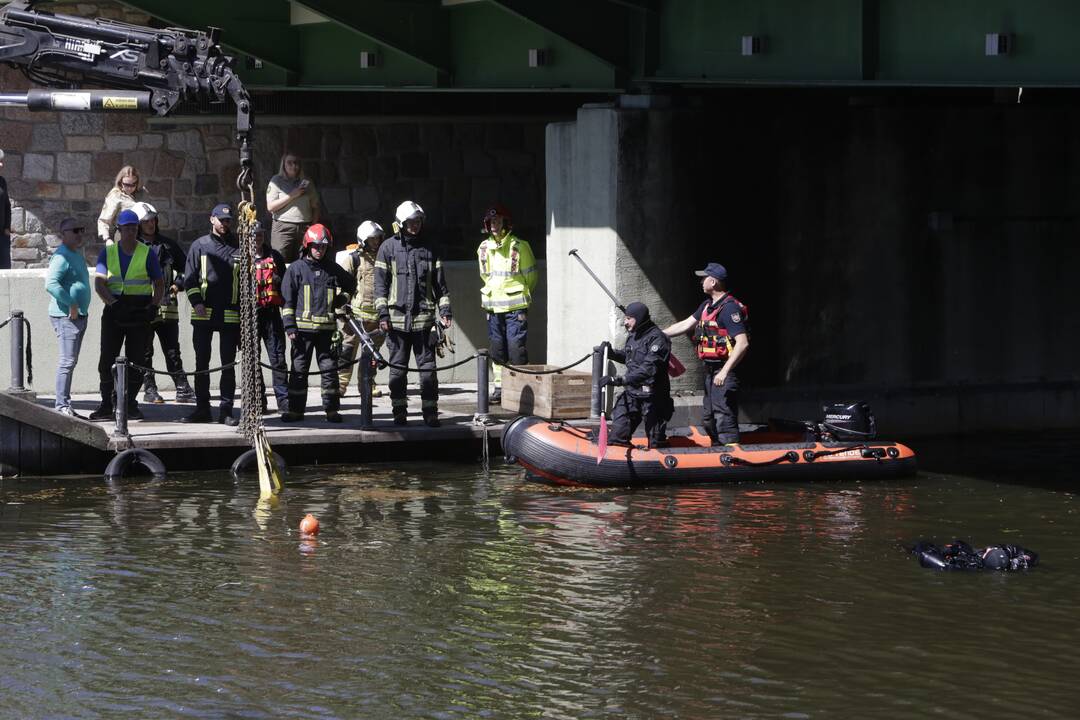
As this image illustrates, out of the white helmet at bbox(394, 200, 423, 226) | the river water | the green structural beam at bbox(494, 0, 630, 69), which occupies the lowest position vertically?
the river water

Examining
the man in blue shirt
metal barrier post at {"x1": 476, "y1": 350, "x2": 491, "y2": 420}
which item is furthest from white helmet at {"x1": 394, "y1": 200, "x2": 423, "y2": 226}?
the man in blue shirt

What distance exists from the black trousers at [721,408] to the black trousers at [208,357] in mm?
4342

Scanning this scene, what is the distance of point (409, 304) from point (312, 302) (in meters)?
0.88

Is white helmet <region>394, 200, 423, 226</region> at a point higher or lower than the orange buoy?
higher

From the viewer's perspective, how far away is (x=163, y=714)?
9.42 m

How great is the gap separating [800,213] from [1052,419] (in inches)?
146

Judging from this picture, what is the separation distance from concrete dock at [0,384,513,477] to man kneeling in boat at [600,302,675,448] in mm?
1630

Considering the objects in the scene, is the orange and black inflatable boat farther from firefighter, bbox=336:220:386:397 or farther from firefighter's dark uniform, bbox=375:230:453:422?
firefighter, bbox=336:220:386:397

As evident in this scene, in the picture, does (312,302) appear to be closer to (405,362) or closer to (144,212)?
(405,362)

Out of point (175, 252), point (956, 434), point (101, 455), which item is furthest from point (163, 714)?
point (956, 434)

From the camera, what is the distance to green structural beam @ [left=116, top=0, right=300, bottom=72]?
66.0ft

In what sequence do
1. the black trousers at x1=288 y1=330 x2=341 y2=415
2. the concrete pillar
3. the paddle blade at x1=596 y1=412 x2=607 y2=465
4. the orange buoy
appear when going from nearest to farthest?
1. the orange buoy
2. the paddle blade at x1=596 y1=412 x2=607 y2=465
3. the black trousers at x1=288 y1=330 x2=341 y2=415
4. the concrete pillar

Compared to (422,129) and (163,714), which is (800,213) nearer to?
(422,129)

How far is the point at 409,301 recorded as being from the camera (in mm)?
17312
